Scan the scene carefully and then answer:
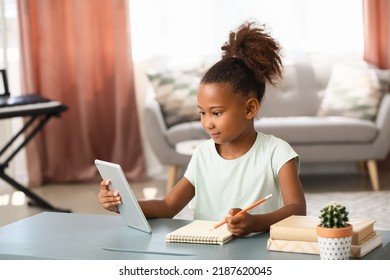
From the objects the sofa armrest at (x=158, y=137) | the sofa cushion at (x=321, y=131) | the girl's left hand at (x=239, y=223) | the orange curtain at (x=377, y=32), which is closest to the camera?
the girl's left hand at (x=239, y=223)

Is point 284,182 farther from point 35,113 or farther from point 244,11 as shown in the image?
point 244,11

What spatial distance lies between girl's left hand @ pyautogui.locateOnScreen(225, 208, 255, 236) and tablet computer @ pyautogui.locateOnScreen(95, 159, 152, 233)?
235 millimetres

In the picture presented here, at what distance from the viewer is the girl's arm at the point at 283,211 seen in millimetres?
1803

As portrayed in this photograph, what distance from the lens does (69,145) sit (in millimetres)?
5711

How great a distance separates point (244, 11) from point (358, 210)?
182 cm

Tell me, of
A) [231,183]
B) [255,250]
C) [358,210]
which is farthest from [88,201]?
[255,250]

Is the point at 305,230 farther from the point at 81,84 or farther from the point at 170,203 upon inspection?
the point at 81,84

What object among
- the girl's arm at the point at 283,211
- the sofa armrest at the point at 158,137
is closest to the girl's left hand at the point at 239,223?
the girl's arm at the point at 283,211

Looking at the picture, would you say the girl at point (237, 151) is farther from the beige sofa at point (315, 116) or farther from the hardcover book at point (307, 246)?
the beige sofa at point (315, 116)

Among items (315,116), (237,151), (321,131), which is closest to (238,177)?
(237,151)

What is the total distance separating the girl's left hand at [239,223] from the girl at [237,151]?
0.26m

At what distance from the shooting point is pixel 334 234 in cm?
159

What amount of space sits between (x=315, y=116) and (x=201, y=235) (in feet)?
12.1

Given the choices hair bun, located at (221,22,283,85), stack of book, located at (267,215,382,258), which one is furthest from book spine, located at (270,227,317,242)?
hair bun, located at (221,22,283,85)
